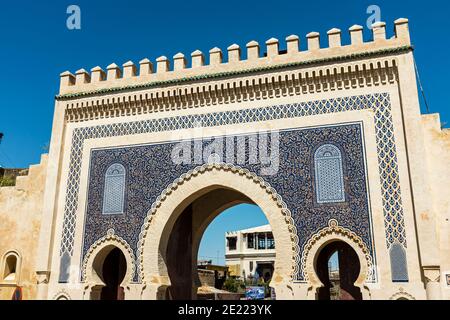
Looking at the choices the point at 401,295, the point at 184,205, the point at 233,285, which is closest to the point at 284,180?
the point at 184,205

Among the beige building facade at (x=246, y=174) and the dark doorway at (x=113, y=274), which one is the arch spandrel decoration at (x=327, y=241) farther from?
the dark doorway at (x=113, y=274)

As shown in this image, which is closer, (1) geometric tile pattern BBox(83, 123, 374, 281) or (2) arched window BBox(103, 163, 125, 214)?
(1) geometric tile pattern BBox(83, 123, 374, 281)

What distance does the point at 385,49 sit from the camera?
7.66 meters

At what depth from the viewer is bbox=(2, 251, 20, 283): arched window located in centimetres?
909

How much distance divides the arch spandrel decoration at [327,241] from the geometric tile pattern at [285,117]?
16.4 inches

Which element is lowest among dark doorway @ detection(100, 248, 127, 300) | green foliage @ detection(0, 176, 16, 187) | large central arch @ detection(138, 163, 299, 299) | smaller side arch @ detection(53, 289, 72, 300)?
smaller side arch @ detection(53, 289, 72, 300)

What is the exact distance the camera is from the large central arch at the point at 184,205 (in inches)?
301

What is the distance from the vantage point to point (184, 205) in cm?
841

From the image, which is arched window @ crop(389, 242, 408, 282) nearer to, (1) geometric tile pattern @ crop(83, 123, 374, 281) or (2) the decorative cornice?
(1) geometric tile pattern @ crop(83, 123, 374, 281)

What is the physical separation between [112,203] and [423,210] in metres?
5.35

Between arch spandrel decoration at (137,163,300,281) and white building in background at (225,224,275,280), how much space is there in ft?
61.5

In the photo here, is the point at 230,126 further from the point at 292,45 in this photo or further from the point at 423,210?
the point at 423,210

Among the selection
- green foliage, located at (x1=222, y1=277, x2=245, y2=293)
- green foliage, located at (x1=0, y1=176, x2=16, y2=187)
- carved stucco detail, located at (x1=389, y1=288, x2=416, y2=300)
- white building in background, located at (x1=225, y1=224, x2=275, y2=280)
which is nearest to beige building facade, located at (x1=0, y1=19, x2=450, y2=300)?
carved stucco detail, located at (x1=389, y1=288, x2=416, y2=300)
